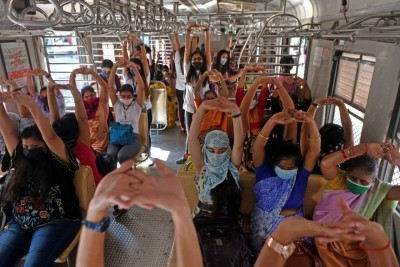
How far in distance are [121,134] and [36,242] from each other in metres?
1.71

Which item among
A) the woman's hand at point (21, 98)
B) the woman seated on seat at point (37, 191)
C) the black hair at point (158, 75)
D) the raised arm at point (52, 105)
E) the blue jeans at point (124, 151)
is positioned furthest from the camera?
the black hair at point (158, 75)

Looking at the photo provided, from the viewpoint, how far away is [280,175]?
7.16 feet

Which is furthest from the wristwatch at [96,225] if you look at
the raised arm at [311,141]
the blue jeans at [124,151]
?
the blue jeans at [124,151]

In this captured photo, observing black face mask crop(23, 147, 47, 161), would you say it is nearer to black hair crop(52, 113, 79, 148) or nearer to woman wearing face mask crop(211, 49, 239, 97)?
black hair crop(52, 113, 79, 148)

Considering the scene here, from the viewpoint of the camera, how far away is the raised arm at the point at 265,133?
2.14 meters

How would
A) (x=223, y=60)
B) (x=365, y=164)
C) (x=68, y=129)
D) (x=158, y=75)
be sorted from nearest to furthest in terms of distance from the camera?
1. (x=365, y=164)
2. (x=68, y=129)
3. (x=223, y=60)
4. (x=158, y=75)

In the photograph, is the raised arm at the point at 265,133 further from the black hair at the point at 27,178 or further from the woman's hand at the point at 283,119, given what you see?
the black hair at the point at 27,178

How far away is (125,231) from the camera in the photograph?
3.05 metres

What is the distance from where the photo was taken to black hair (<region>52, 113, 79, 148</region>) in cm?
252

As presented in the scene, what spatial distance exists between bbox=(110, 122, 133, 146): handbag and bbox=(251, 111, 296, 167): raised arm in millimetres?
1939

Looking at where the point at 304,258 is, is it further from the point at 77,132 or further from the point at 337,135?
the point at 77,132

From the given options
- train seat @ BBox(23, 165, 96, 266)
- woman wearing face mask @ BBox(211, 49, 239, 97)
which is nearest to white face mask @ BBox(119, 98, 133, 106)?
train seat @ BBox(23, 165, 96, 266)

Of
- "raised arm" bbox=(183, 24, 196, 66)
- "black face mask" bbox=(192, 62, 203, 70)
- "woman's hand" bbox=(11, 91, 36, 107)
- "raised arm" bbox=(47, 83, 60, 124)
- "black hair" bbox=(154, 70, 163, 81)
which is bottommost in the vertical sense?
"black hair" bbox=(154, 70, 163, 81)

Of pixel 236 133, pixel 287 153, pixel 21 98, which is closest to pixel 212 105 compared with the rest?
pixel 236 133
